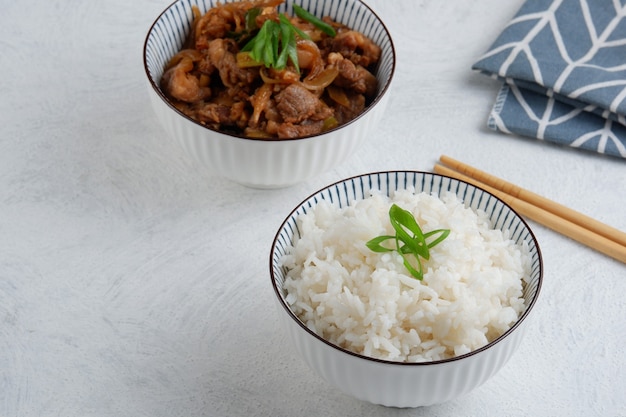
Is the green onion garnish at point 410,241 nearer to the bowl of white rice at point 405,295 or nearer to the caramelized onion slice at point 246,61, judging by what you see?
the bowl of white rice at point 405,295

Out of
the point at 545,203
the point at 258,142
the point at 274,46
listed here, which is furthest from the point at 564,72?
the point at 258,142

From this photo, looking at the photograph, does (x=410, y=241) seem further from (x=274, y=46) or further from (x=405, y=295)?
(x=274, y=46)

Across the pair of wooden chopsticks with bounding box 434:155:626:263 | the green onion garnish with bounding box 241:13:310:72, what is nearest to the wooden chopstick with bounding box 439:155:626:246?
the pair of wooden chopsticks with bounding box 434:155:626:263

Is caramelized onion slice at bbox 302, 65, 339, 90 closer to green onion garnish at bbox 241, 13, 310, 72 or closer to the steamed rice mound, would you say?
green onion garnish at bbox 241, 13, 310, 72

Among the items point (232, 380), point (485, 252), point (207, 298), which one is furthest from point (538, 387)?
point (207, 298)

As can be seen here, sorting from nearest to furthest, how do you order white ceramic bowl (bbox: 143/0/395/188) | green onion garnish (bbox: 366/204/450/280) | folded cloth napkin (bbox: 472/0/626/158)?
green onion garnish (bbox: 366/204/450/280) < white ceramic bowl (bbox: 143/0/395/188) < folded cloth napkin (bbox: 472/0/626/158)

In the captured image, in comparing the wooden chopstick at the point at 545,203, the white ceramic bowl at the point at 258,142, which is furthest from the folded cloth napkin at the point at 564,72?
the white ceramic bowl at the point at 258,142

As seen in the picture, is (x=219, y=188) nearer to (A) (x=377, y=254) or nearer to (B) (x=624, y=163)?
(A) (x=377, y=254)
